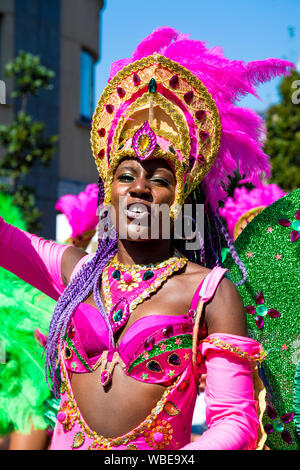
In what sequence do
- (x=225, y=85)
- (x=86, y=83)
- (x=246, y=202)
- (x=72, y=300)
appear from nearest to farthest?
1. (x=72, y=300)
2. (x=225, y=85)
3. (x=246, y=202)
4. (x=86, y=83)

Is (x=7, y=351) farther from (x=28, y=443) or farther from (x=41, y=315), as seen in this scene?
(x=28, y=443)

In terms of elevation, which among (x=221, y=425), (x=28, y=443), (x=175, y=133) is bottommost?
(x=28, y=443)

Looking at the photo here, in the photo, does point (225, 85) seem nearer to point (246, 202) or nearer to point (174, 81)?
point (174, 81)

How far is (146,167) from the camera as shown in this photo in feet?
6.31

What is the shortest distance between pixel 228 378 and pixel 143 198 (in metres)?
0.63

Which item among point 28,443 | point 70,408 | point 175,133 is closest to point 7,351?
point 28,443

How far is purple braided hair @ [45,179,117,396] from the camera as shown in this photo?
77.3 inches

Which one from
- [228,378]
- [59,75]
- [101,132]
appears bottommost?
[228,378]

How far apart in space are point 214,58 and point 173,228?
25.7 inches

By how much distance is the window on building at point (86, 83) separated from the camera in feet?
38.7

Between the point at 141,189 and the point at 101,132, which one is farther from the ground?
the point at 101,132

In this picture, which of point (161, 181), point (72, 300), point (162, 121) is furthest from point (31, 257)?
point (162, 121)

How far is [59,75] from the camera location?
11.0 meters

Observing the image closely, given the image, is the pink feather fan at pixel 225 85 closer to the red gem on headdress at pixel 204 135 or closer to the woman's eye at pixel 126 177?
the red gem on headdress at pixel 204 135
